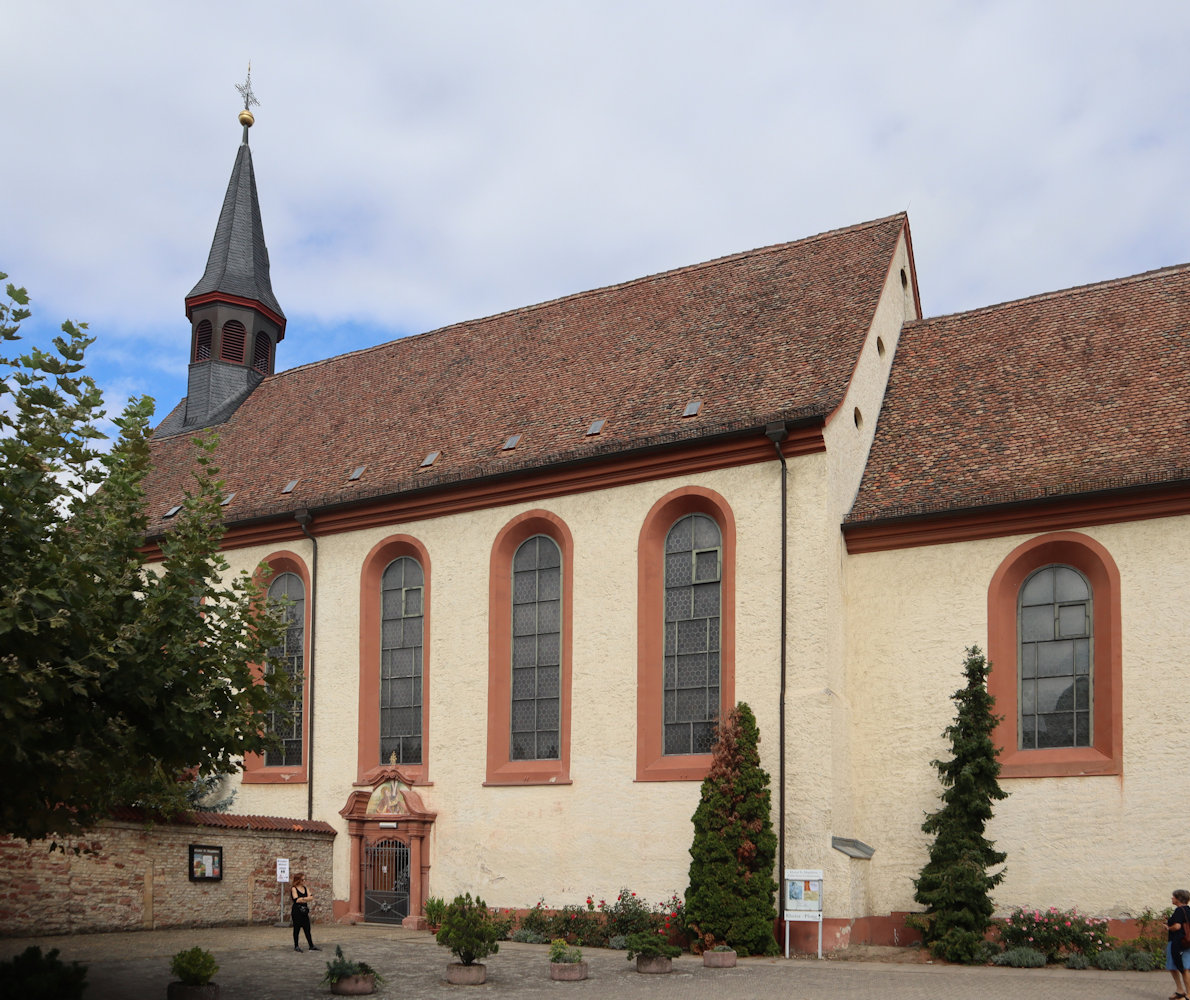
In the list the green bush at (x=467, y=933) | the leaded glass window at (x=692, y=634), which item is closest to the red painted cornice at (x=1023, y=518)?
the leaded glass window at (x=692, y=634)

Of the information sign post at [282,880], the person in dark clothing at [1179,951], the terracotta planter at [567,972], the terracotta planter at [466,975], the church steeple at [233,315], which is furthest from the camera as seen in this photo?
the church steeple at [233,315]

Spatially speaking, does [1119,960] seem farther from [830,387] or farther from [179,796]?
[179,796]

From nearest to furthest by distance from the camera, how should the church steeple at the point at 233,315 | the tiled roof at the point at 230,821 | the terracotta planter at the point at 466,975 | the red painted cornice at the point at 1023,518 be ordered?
the terracotta planter at the point at 466,975
the red painted cornice at the point at 1023,518
the tiled roof at the point at 230,821
the church steeple at the point at 233,315

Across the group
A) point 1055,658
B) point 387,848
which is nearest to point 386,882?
point 387,848

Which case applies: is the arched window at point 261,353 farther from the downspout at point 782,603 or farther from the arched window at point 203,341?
the downspout at point 782,603

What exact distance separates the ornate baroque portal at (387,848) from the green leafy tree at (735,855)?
5700mm

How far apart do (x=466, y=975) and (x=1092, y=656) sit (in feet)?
32.8

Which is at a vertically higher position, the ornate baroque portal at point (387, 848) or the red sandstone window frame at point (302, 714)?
the red sandstone window frame at point (302, 714)

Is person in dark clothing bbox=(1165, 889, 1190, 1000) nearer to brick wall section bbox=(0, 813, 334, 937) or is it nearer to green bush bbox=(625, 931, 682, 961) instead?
green bush bbox=(625, 931, 682, 961)

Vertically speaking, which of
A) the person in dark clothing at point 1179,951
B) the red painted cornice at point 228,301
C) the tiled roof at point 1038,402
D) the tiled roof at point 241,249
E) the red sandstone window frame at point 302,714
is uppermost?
the tiled roof at point 241,249

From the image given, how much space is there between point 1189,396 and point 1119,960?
8.45m

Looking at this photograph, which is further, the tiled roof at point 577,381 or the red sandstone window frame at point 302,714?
the red sandstone window frame at point 302,714

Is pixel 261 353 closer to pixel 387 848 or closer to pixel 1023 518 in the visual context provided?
pixel 387 848

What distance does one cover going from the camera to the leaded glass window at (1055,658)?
19109mm
